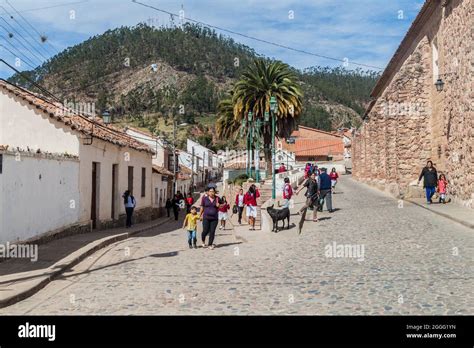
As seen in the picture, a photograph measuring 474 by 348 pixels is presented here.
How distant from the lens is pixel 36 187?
41.3 ft

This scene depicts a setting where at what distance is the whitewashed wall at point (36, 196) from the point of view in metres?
10.9

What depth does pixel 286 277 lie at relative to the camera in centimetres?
872

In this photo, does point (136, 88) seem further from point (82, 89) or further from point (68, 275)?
point (68, 275)

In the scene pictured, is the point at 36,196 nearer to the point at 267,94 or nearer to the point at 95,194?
the point at 95,194

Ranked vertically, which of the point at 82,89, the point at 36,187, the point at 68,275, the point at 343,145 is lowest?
the point at 68,275

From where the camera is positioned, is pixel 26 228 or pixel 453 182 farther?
pixel 453 182

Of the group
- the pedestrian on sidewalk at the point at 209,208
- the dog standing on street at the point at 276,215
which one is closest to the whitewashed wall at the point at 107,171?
the pedestrian on sidewalk at the point at 209,208

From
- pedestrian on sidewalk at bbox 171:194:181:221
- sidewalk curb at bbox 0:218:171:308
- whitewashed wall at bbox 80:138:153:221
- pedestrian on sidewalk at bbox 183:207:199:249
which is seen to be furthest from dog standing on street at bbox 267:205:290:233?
pedestrian on sidewalk at bbox 171:194:181:221

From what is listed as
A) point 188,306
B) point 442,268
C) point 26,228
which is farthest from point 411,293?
point 26,228

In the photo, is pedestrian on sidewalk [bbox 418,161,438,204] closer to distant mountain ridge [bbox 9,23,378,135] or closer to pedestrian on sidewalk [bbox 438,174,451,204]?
pedestrian on sidewalk [bbox 438,174,451,204]

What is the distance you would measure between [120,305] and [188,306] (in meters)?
0.92

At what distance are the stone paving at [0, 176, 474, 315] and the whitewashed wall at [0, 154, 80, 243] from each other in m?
1.68

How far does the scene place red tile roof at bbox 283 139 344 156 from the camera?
73.0m

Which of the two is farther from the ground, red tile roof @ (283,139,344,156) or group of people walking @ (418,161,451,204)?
red tile roof @ (283,139,344,156)
